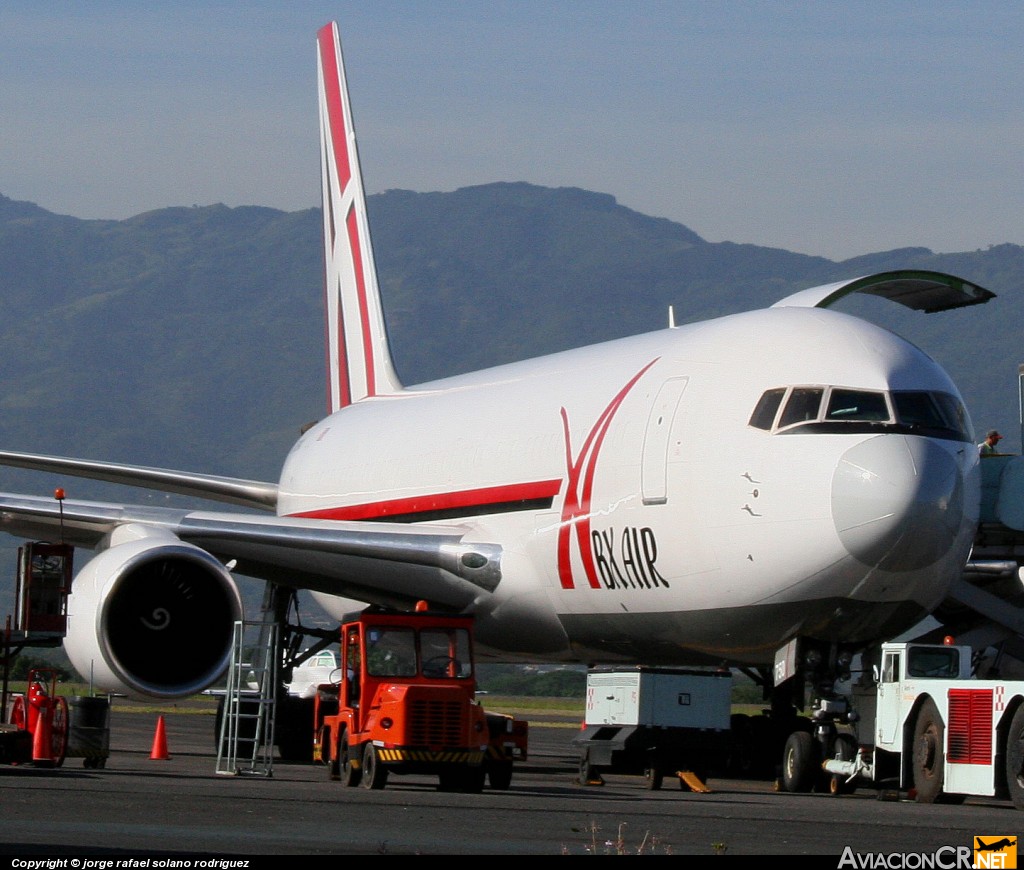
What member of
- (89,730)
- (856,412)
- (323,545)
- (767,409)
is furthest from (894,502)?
(89,730)

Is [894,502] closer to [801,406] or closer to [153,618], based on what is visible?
[801,406]

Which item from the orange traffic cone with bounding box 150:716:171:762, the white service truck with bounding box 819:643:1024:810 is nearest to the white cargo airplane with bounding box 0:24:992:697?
the white service truck with bounding box 819:643:1024:810

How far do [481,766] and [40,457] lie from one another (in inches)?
324

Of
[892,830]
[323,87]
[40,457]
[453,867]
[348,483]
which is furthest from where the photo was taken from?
[323,87]

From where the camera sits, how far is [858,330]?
15680 millimetres

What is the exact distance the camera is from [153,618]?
1744 cm

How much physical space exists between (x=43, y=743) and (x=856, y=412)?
7210mm

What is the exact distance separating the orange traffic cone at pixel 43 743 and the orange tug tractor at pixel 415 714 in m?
2.34

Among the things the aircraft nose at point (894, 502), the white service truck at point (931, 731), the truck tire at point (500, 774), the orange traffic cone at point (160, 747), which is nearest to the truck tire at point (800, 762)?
the white service truck at point (931, 731)

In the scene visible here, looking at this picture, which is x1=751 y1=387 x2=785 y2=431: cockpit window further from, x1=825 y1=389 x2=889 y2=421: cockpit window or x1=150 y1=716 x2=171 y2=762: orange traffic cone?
x1=150 y1=716 x2=171 y2=762: orange traffic cone

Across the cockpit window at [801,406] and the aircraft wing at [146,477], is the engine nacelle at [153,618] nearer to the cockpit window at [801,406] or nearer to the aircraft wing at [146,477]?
the aircraft wing at [146,477]

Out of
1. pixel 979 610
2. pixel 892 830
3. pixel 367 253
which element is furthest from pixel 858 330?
pixel 367 253

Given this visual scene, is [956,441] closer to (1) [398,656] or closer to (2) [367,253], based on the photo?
(1) [398,656]

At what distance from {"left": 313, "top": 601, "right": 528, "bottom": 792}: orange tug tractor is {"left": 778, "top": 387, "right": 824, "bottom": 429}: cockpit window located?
3.23 m
